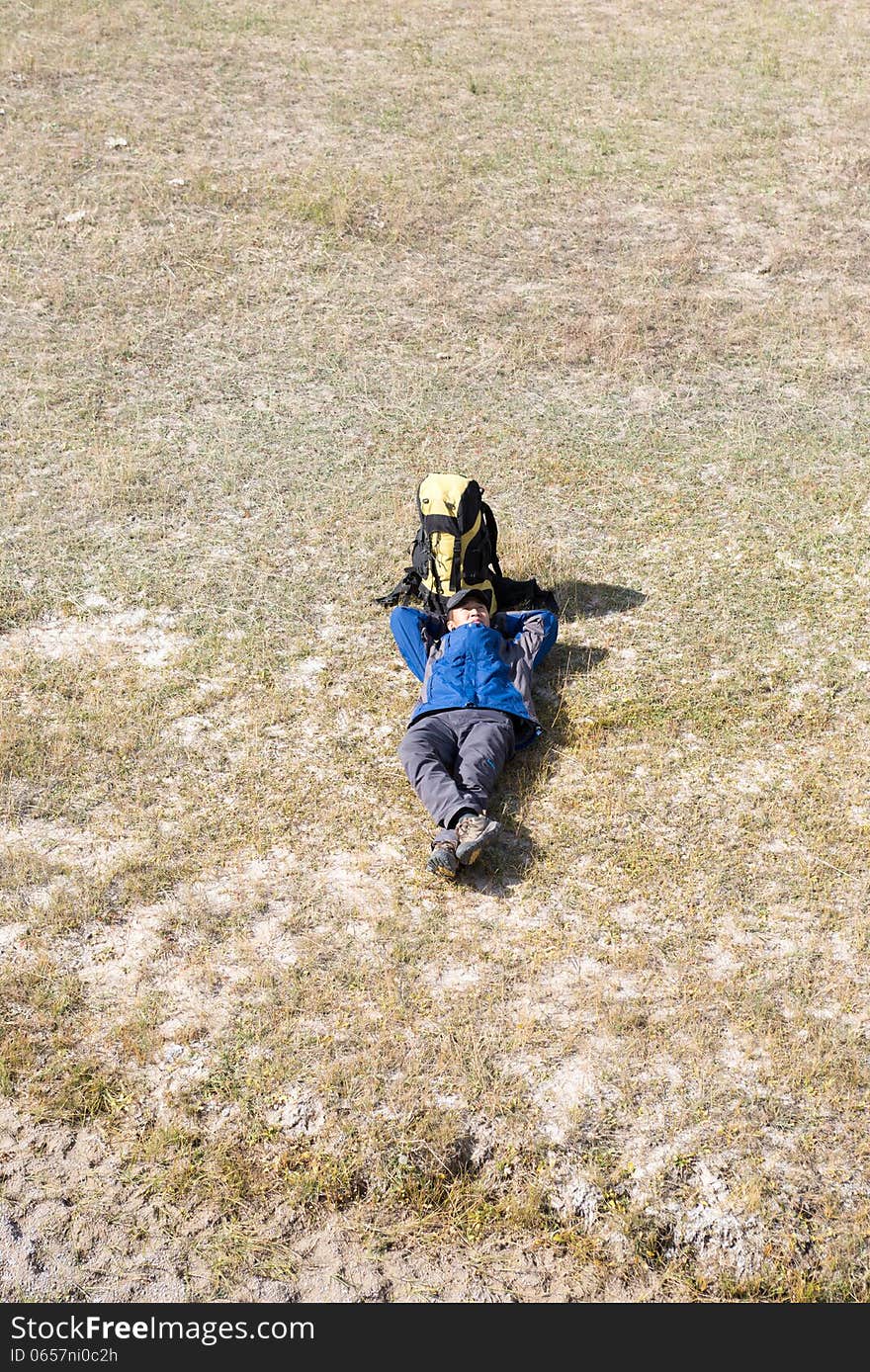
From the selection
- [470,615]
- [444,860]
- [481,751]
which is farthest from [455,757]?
[470,615]

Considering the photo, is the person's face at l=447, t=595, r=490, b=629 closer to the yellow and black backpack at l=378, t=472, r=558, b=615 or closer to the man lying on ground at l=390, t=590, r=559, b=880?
the man lying on ground at l=390, t=590, r=559, b=880

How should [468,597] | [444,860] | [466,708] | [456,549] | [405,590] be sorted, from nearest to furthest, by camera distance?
[444,860] < [466,708] < [468,597] < [456,549] < [405,590]

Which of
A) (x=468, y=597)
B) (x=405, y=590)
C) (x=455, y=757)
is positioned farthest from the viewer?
(x=405, y=590)

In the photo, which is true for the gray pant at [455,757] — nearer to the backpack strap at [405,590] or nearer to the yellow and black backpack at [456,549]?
the yellow and black backpack at [456,549]

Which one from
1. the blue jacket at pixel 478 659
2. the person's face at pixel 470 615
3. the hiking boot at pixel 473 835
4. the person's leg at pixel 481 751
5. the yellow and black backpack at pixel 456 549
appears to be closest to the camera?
the hiking boot at pixel 473 835

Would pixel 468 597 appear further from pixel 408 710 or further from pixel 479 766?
pixel 479 766

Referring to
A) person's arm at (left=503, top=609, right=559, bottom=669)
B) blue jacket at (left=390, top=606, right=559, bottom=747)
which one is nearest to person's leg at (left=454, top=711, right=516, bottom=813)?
blue jacket at (left=390, top=606, right=559, bottom=747)

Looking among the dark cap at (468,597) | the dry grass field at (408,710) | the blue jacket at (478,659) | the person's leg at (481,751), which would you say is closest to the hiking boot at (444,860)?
the dry grass field at (408,710)

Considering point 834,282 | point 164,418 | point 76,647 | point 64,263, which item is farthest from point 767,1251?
point 64,263
